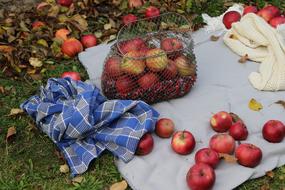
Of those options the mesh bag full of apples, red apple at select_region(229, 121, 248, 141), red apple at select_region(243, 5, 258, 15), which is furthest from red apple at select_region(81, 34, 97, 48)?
red apple at select_region(229, 121, 248, 141)

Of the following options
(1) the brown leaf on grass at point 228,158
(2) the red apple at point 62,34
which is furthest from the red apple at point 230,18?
(1) the brown leaf on grass at point 228,158

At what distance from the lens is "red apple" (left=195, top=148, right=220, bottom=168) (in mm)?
3303

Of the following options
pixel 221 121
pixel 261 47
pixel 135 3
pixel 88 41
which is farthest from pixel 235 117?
pixel 135 3

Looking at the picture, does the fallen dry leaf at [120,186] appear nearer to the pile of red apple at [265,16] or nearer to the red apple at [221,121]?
the red apple at [221,121]

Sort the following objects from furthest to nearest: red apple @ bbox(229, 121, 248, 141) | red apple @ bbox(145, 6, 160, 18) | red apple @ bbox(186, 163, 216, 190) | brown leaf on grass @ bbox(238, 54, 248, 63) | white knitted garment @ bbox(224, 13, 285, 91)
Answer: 1. red apple @ bbox(145, 6, 160, 18)
2. brown leaf on grass @ bbox(238, 54, 248, 63)
3. white knitted garment @ bbox(224, 13, 285, 91)
4. red apple @ bbox(229, 121, 248, 141)
5. red apple @ bbox(186, 163, 216, 190)

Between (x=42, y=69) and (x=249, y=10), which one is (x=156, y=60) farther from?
(x=249, y=10)

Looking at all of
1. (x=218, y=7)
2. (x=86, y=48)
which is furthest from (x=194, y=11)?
(x=86, y=48)

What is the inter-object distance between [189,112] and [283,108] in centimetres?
69

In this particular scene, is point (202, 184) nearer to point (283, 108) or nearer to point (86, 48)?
point (283, 108)

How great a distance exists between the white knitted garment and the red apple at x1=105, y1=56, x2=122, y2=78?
109 centimetres

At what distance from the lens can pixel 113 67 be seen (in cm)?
377

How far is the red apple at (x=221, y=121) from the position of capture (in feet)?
11.8

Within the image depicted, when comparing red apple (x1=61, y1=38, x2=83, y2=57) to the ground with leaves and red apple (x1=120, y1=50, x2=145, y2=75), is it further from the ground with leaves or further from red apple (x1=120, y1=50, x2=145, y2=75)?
red apple (x1=120, y1=50, x2=145, y2=75)

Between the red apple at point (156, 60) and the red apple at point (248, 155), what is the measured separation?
2.63 feet
